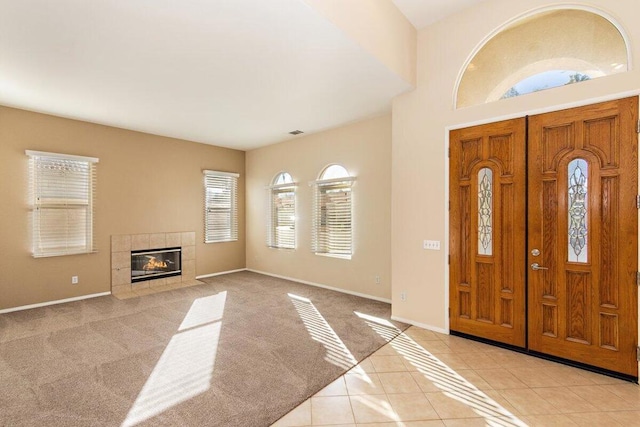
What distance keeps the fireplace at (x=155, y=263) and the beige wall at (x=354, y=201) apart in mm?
1744

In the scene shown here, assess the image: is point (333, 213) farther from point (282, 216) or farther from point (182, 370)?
point (182, 370)

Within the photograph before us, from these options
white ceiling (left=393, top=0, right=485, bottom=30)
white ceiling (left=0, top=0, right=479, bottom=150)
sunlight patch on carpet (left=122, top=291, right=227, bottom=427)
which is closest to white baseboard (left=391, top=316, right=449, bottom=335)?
sunlight patch on carpet (left=122, top=291, right=227, bottom=427)

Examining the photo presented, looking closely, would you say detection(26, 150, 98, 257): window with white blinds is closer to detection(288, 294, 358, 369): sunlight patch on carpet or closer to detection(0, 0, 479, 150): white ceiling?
detection(0, 0, 479, 150): white ceiling

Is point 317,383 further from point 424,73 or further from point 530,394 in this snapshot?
point 424,73

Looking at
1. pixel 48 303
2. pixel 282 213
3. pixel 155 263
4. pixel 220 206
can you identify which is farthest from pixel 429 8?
pixel 48 303

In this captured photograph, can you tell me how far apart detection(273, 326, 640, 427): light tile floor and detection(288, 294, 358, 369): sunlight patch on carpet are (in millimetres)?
185

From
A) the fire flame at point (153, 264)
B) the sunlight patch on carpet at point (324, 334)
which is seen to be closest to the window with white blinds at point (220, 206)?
the fire flame at point (153, 264)

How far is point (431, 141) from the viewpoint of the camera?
357 centimetres

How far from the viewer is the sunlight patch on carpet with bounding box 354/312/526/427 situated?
6.77 feet

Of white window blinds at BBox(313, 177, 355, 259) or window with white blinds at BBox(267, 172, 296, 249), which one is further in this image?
window with white blinds at BBox(267, 172, 296, 249)

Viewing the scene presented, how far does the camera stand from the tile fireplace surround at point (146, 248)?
17.2 feet

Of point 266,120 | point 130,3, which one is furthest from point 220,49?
point 266,120

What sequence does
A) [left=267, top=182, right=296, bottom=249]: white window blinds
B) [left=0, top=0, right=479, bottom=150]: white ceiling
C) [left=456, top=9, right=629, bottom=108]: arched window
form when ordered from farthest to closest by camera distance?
[left=267, top=182, right=296, bottom=249]: white window blinds < [left=456, top=9, right=629, bottom=108]: arched window < [left=0, top=0, right=479, bottom=150]: white ceiling

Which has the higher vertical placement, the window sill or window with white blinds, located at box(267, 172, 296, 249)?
window with white blinds, located at box(267, 172, 296, 249)
